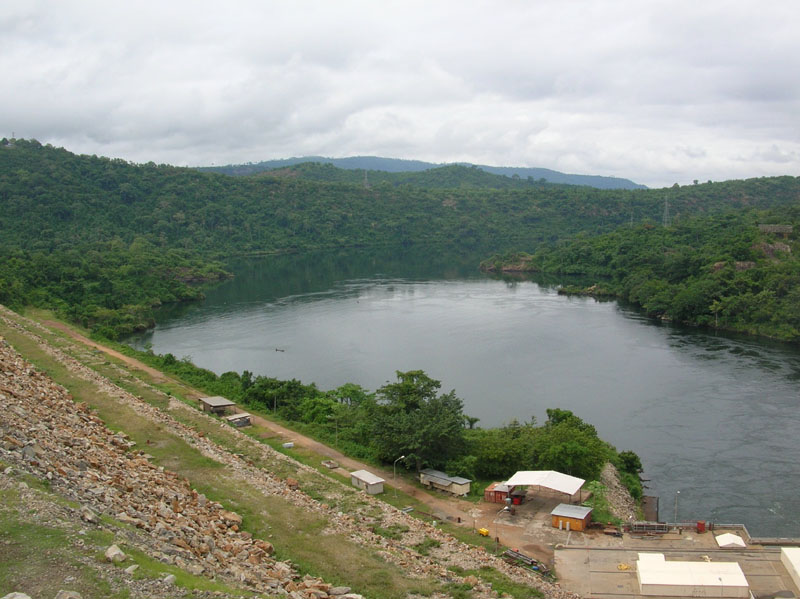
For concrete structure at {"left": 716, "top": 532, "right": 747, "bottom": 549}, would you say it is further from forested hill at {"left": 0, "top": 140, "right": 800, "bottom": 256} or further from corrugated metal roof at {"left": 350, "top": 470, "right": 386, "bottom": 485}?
forested hill at {"left": 0, "top": 140, "right": 800, "bottom": 256}

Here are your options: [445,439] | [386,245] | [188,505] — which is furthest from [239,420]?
[386,245]

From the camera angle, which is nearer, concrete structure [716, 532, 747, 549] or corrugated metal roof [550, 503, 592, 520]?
concrete structure [716, 532, 747, 549]

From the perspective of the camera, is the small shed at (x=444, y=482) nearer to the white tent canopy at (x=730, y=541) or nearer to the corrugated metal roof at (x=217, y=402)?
the white tent canopy at (x=730, y=541)

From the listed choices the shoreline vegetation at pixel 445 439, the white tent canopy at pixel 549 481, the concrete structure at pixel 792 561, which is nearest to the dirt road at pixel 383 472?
the shoreline vegetation at pixel 445 439

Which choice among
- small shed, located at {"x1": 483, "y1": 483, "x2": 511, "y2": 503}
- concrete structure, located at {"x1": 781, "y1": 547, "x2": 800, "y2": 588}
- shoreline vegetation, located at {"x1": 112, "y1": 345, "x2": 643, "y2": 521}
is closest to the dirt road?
shoreline vegetation, located at {"x1": 112, "y1": 345, "x2": 643, "y2": 521}

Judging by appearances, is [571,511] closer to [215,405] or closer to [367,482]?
[367,482]

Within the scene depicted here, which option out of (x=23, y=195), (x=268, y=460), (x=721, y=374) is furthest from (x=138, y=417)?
(x=23, y=195)
